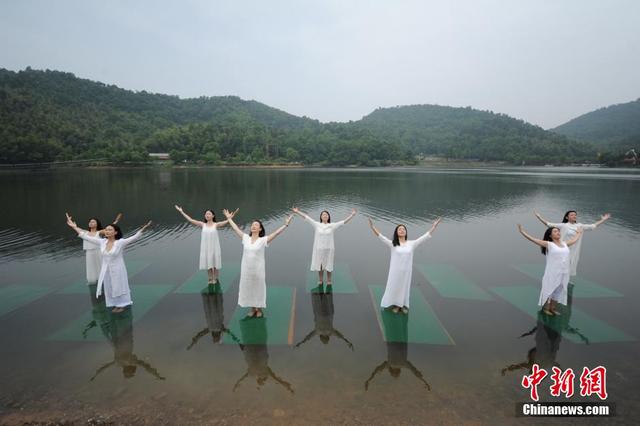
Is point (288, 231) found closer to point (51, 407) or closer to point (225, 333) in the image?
point (225, 333)

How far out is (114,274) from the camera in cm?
650

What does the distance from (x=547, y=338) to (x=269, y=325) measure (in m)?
5.35

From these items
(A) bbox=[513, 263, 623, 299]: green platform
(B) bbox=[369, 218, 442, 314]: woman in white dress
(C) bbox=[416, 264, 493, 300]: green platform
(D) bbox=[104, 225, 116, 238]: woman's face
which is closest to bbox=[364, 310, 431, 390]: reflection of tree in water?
(B) bbox=[369, 218, 442, 314]: woman in white dress

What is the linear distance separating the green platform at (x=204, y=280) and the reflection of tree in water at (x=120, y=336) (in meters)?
1.42

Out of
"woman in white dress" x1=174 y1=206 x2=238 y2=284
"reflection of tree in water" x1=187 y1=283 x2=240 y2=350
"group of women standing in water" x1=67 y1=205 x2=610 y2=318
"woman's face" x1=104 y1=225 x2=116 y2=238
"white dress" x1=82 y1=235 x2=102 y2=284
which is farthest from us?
"woman in white dress" x1=174 y1=206 x2=238 y2=284

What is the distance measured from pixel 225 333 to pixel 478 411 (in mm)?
4345

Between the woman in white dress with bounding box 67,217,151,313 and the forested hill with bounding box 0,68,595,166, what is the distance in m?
78.4

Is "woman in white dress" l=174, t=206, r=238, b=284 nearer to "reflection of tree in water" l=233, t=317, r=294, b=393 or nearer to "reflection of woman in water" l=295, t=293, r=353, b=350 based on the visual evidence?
"reflection of tree in water" l=233, t=317, r=294, b=393

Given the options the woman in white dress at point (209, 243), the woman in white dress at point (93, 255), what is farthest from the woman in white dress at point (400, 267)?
the woman in white dress at point (93, 255)

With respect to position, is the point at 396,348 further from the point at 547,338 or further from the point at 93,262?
the point at 93,262

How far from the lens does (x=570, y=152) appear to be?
116 metres

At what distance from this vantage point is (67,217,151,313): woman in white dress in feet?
20.7

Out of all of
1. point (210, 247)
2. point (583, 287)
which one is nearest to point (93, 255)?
point (210, 247)

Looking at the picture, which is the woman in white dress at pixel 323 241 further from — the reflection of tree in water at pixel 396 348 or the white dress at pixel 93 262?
the white dress at pixel 93 262
